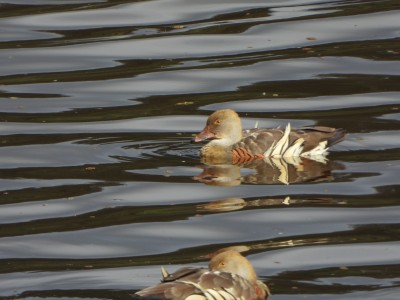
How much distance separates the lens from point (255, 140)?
542 inches

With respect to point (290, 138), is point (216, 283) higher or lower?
lower

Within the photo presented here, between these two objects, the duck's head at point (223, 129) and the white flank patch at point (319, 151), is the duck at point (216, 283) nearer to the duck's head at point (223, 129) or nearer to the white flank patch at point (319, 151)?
the white flank patch at point (319, 151)

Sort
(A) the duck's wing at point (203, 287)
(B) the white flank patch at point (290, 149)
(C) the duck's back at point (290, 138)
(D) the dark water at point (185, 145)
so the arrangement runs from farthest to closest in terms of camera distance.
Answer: (B) the white flank patch at point (290, 149), (C) the duck's back at point (290, 138), (D) the dark water at point (185, 145), (A) the duck's wing at point (203, 287)

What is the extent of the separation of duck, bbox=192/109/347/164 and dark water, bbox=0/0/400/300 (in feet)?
0.62

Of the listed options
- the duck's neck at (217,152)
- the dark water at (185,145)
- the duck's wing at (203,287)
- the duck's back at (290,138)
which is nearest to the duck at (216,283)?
the duck's wing at (203,287)

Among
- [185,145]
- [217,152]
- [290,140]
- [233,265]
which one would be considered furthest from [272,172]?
[233,265]

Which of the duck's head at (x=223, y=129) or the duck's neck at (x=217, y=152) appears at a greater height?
the duck's head at (x=223, y=129)

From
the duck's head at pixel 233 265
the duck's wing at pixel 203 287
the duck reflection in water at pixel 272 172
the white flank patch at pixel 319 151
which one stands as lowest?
the duck's wing at pixel 203 287

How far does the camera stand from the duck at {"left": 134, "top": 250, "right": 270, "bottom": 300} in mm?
8688

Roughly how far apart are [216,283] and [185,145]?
5326mm

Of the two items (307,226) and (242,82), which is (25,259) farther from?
(242,82)

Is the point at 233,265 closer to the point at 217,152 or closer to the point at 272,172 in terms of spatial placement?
the point at 272,172

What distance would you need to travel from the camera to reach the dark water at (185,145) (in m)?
10.1

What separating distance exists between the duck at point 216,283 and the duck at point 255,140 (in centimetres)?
419
